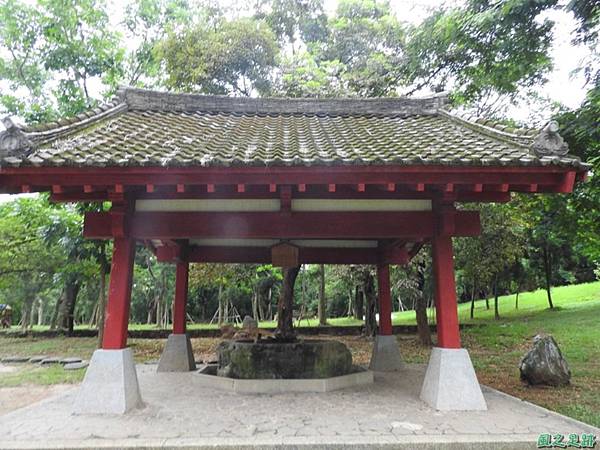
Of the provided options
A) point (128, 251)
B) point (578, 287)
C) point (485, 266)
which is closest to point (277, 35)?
point (485, 266)

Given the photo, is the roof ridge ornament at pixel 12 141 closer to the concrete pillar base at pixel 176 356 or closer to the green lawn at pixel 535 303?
the concrete pillar base at pixel 176 356

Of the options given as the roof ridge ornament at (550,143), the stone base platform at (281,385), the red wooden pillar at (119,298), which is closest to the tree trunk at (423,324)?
the stone base platform at (281,385)

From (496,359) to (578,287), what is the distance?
1863 centimetres

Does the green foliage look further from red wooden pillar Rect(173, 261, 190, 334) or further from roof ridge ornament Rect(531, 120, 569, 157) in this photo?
red wooden pillar Rect(173, 261, 190, 334)

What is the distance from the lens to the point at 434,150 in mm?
4988

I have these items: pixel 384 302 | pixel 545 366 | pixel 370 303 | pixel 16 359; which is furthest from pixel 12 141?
pixel 370 303

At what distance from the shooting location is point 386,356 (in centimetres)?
811

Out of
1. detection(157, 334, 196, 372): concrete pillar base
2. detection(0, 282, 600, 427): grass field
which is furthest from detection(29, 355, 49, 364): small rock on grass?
detection(157, 334, 196, 372): concrete pillar base

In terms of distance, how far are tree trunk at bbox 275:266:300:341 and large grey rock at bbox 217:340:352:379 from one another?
0.80m

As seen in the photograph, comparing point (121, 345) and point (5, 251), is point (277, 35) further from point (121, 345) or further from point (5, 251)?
point (121, 345)

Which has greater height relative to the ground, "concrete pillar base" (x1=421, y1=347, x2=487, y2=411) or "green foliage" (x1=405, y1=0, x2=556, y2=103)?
"green foliage" (x1=405, y1=0, x2=556, y2=103)

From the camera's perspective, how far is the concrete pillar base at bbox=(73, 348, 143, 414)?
4.79m

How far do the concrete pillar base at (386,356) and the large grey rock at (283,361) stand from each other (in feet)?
5.26

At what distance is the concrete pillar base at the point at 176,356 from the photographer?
8.08 m
